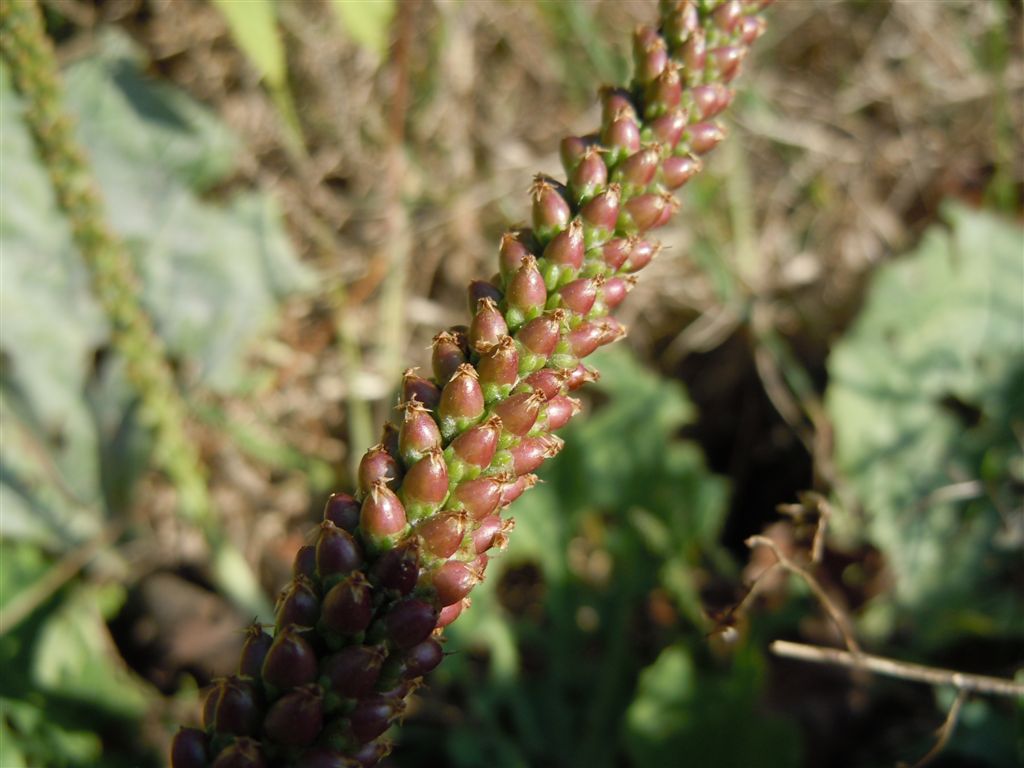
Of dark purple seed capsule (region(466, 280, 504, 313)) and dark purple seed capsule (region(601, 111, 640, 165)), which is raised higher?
dark purple seed capsule (region(601, 111, 640, 165))

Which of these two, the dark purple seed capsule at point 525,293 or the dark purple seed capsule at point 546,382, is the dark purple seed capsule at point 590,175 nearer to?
the dark purple seed capsule at point 525,293

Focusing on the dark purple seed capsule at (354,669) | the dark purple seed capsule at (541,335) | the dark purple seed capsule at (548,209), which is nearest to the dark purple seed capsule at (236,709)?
the dark purple seed capsule at (354,669)

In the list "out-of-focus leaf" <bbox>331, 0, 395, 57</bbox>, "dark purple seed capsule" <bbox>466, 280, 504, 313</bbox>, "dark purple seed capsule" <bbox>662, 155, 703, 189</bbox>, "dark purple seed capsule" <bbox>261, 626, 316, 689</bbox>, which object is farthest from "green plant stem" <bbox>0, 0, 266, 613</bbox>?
"dark purple seed capsule" <bbox>261, 626, 316, 689</bbox>

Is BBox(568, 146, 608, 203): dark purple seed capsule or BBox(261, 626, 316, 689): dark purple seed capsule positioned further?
BBox(568, 146, 608, 203): dark purple seed capsule

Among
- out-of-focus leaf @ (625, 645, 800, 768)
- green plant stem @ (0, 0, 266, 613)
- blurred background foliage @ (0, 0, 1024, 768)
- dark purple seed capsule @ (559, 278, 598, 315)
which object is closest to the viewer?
dark purple seed capsule @ (559, 278, 598, 315)

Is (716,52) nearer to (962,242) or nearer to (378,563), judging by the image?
(378,563)

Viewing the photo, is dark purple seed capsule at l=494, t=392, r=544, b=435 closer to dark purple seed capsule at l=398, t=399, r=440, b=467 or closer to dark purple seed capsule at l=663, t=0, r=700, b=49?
dark purple seed capsule at l=398, t=399, r=440, b=467

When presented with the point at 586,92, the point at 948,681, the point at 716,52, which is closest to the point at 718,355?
the point at 586,92
